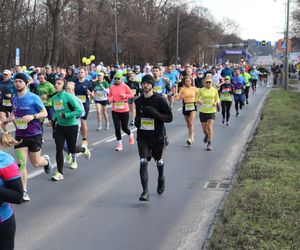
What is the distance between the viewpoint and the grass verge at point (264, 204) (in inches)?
198

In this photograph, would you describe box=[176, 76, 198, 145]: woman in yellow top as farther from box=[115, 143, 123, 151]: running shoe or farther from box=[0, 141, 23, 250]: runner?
box=[0, 141, 23, 250]: runner

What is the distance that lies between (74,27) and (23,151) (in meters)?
45.8

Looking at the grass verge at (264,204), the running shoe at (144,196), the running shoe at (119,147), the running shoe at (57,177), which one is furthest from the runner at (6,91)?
the running shoe at (144,196)

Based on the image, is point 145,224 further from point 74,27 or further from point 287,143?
point 74,27

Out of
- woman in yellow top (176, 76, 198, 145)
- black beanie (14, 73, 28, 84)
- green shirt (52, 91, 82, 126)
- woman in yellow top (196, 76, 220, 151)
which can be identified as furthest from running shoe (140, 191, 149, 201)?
woman in yellow top (176, 76, 198, 145)

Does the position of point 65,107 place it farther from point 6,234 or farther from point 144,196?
point 6,234

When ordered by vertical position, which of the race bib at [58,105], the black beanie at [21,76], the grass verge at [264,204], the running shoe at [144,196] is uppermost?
the black beanie at [21,76]

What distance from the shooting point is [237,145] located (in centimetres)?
1240

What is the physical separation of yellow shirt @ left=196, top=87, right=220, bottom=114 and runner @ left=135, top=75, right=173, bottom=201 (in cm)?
471

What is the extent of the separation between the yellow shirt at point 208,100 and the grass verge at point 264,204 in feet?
4.79

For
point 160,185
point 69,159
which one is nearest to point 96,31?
point 69,159

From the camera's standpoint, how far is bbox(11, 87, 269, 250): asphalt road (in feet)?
18.2

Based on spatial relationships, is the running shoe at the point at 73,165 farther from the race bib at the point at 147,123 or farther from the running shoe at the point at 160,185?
the race bib at the point at 147,123

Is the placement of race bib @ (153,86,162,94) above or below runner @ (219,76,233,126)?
above
